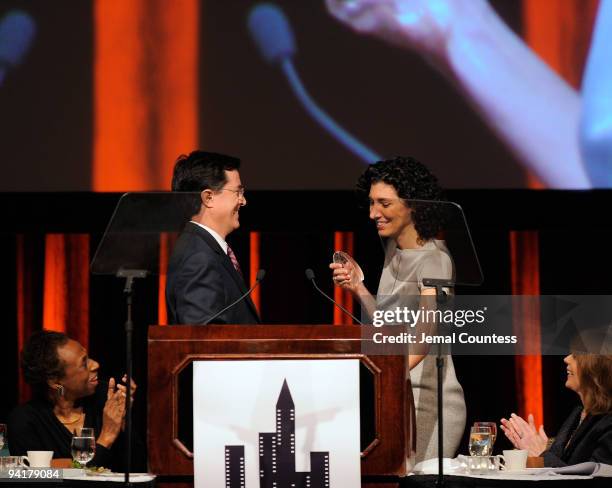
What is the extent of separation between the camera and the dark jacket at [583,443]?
3.38 metres

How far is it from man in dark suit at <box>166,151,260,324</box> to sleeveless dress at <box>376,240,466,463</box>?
444 mm

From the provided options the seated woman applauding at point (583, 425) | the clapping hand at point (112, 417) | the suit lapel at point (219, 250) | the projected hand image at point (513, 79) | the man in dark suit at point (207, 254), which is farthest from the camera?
the projected hand image at point (513, 79)

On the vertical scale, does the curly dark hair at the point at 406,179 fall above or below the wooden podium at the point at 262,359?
above

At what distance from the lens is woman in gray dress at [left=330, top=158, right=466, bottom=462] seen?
10.2ft

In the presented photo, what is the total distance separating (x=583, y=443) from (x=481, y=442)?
66 centimetres

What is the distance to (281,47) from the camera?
5254mm

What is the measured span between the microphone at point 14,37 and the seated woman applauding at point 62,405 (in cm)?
165

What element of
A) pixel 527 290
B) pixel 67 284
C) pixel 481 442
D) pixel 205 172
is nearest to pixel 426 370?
pixel 481 442

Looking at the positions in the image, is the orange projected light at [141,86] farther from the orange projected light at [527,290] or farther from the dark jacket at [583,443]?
the dark jacket at [583,443]

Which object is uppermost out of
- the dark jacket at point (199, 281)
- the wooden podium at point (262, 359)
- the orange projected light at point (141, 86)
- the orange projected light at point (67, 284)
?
the orange projected light at point (141, 86)

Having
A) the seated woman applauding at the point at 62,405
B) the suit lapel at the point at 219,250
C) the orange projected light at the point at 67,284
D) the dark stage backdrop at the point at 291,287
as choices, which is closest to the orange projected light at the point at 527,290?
the dark stage backdrop at the point at 291,287

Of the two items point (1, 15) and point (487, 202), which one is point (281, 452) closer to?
point (487, 202)

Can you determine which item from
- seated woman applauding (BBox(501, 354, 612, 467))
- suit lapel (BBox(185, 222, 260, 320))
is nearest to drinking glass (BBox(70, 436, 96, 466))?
suit lapel (BBox(185, 222, 260, 320))

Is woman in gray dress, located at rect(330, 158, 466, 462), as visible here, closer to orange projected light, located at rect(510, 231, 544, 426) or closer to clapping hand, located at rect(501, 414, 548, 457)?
clapping hand, located at rect(501, 414, 548, 457)
